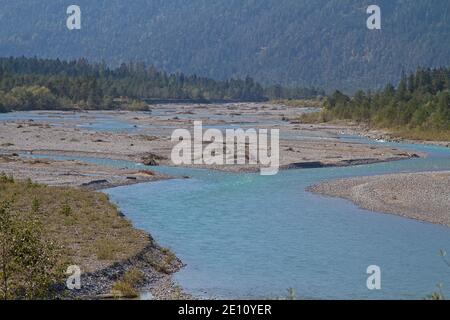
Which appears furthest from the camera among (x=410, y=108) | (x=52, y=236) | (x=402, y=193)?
(x=410, y=108)

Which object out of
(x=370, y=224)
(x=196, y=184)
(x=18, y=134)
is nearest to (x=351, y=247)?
(x=370, y=224)

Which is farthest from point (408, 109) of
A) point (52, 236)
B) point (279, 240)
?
point (52, 236)

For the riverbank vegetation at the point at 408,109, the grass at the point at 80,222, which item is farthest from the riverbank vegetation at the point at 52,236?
the riverbank vegetation at the point at 408,109

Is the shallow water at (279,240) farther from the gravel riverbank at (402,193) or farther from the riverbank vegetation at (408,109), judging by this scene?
the riverbank vegetation at (408,109)

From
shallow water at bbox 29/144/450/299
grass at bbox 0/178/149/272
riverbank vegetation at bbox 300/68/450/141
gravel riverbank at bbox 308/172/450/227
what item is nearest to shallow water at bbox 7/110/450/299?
shallow water at bbox 29/144/450/299

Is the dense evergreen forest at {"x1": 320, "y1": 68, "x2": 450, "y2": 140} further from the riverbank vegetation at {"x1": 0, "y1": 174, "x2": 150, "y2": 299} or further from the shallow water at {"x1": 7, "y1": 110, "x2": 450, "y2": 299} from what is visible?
the riverbank vegetation at {"x1": 0, "y1": 174, "x2": 150, "y2": 299}

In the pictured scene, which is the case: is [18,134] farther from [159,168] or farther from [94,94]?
[94,94]

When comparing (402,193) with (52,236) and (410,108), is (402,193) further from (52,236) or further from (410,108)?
(410,108)
